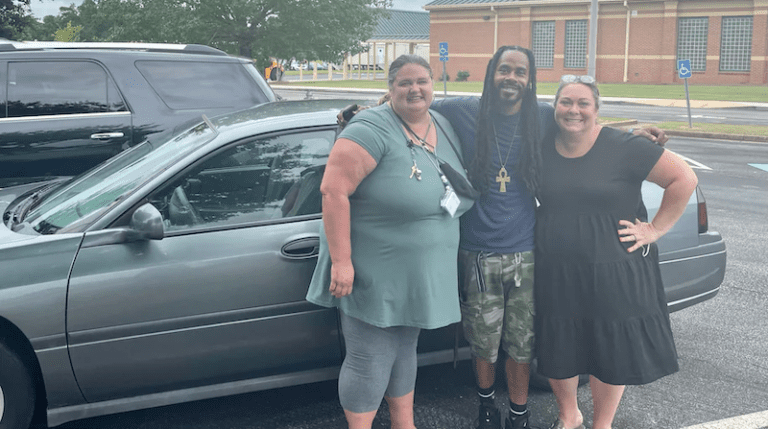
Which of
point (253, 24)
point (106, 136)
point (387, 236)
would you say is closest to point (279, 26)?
point (253, 24)

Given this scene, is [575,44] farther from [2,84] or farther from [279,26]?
[2,84]

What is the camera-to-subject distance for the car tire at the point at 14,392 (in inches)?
121

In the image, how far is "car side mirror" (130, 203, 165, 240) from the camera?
10.1ft

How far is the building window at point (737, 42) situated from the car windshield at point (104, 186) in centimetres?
4594

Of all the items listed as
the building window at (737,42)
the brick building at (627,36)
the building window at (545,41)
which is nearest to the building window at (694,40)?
the brick building at (627,36)

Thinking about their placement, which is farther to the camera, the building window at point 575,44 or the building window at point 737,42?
the building window at point 575,44

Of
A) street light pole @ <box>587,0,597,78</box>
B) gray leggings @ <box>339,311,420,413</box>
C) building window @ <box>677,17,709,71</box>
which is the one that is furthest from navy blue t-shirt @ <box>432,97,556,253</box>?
building window @ <box>677,17,709,71</box>

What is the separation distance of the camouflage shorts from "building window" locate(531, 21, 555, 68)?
48109 mm

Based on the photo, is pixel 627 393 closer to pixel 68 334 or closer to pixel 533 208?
pixel 533 208

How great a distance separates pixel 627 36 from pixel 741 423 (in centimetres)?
4593

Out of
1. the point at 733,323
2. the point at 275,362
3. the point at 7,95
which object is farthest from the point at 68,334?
the point at 733,323

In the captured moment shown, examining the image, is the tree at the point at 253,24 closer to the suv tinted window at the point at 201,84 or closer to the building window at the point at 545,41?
the building window at the point at 545,41

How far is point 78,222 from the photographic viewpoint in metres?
3.26

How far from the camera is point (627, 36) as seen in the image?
46156mm
